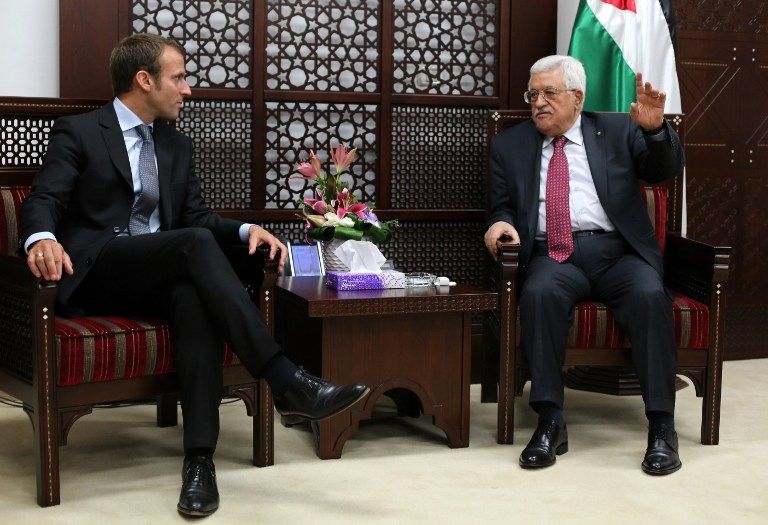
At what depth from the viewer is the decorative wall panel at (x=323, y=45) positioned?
422 cm

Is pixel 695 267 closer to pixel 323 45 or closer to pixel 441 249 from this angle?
pixel 441 249

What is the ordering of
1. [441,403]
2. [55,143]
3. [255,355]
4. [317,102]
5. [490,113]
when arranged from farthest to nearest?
[317,102]
[490,113]
[441,403]
[55,143]
[255,355]

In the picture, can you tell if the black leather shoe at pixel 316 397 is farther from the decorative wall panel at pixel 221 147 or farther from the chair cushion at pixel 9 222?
the decorative wall panel at pixel 221 147

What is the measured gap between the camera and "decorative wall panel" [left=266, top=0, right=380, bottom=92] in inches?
166

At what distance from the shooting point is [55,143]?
3225 mm

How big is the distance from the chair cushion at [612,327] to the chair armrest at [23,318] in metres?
1.55

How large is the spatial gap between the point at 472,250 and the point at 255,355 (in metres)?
1.80

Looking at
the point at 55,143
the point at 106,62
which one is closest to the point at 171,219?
the point at 55,143

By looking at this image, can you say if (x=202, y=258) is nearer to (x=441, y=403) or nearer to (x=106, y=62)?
(x=441, y=403)

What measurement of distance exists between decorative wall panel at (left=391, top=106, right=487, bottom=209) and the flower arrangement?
78 centimetres

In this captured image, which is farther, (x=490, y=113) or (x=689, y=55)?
(x=689, y=55)

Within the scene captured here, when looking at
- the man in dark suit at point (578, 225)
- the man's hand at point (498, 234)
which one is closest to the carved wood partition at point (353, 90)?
the man in dark suit at point (578, 225)

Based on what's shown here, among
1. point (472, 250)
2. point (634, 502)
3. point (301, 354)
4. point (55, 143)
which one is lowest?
point (634, 502)

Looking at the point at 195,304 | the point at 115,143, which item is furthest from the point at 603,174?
the point at 115,143
